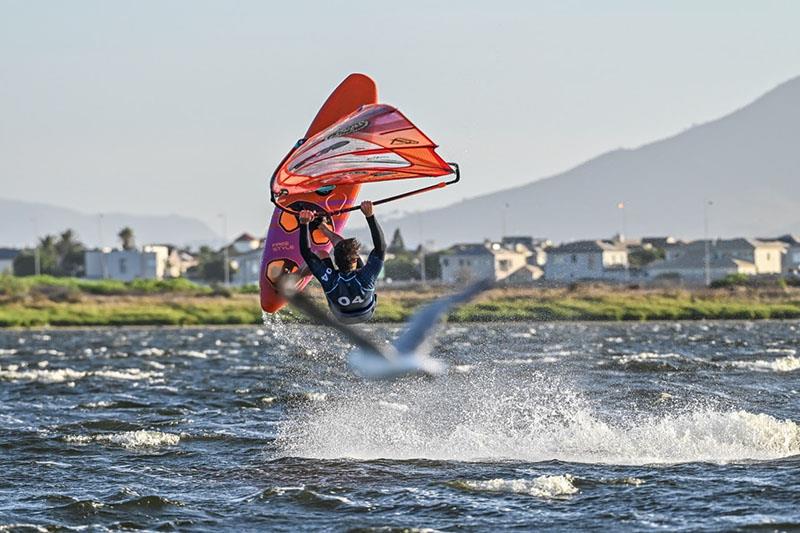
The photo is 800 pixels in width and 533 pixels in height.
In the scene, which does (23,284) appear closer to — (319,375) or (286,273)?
(319,375)

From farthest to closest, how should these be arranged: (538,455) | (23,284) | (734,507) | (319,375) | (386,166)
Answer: (23,284) → (319,375) → (538,455) → (386,166) → (734,507)

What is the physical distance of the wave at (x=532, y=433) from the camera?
20.8 m

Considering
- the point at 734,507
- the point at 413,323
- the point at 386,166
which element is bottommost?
the point at 734,507

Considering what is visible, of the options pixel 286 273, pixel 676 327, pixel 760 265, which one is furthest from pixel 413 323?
pixel 760 265

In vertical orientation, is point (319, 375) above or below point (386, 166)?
below

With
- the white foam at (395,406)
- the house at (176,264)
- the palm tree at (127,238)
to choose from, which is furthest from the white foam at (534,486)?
the palm tree at (127,238)

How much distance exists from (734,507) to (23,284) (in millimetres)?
90750

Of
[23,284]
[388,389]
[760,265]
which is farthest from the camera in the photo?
[760,265]

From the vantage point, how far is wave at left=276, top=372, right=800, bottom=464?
818 inches

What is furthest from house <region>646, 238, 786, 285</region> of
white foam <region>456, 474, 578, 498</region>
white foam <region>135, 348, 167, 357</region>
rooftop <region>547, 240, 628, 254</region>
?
white foam <region>456, 474, 578, 498</region>

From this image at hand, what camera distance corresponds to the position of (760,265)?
157250mm

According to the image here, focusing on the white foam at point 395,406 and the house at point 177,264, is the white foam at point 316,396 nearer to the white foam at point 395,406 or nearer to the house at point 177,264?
the white foam at point 395,406

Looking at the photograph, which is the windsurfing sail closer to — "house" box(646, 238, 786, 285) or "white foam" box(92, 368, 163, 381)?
"white foam" box(92, 368, 163, 381)

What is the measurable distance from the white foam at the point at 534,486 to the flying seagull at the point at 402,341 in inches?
70.3
